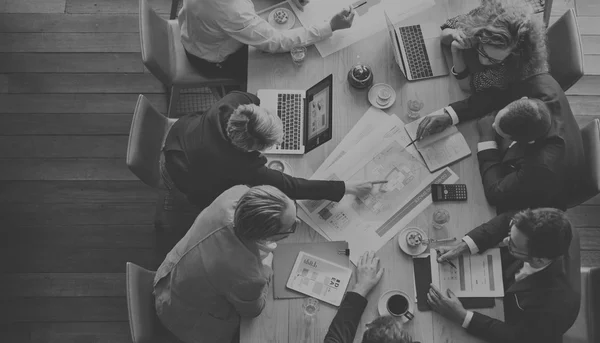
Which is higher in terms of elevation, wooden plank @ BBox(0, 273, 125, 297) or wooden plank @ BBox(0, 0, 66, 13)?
wooden plank @ BBox(0, 0, 66, 13)

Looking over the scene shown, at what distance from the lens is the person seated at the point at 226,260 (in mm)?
2086

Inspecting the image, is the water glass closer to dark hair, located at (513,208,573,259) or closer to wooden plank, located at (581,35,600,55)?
dark hair, located at (513,208,573,259)

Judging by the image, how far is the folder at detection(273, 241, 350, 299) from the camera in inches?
95.2

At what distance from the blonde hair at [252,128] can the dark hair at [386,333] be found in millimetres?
851

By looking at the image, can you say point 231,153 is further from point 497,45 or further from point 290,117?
point 497,45

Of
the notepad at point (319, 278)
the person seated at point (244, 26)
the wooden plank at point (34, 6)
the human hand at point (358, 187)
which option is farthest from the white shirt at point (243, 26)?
the wooden plank at point (34, 6)

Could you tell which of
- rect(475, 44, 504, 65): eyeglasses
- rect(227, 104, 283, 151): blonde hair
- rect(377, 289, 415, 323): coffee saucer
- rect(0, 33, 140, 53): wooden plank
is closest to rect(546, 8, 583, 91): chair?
rect(475, 44, 504, 65): eyeglasses

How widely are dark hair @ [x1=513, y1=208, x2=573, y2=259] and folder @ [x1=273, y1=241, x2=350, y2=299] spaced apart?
0.74 metres

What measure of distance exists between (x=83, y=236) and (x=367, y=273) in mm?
1947

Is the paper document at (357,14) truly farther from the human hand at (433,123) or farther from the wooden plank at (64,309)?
the wooden plank at (64,309)

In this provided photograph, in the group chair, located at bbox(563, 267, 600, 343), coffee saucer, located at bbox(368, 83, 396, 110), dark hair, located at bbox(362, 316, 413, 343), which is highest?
coffee saucer, located at bbox(368, 83, 396, 110)

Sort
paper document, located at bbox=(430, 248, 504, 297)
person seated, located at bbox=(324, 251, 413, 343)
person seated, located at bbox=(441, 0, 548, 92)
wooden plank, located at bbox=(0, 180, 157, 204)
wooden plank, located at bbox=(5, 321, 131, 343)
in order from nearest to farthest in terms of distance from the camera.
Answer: person seated, located at bbox=(324, 251, 413, 343)
paper document, located at bbox=(430, 248, 504, 297)
person seated, located at bbox=(441, 0, 548, 92)
wooden plank, located at bbox=(5, 321, 131, 343)
wooden plank, located at bbox=(0, 180, 157, 204)

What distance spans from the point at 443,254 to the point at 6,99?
2981mm

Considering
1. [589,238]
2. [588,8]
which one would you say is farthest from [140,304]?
[588,8]
